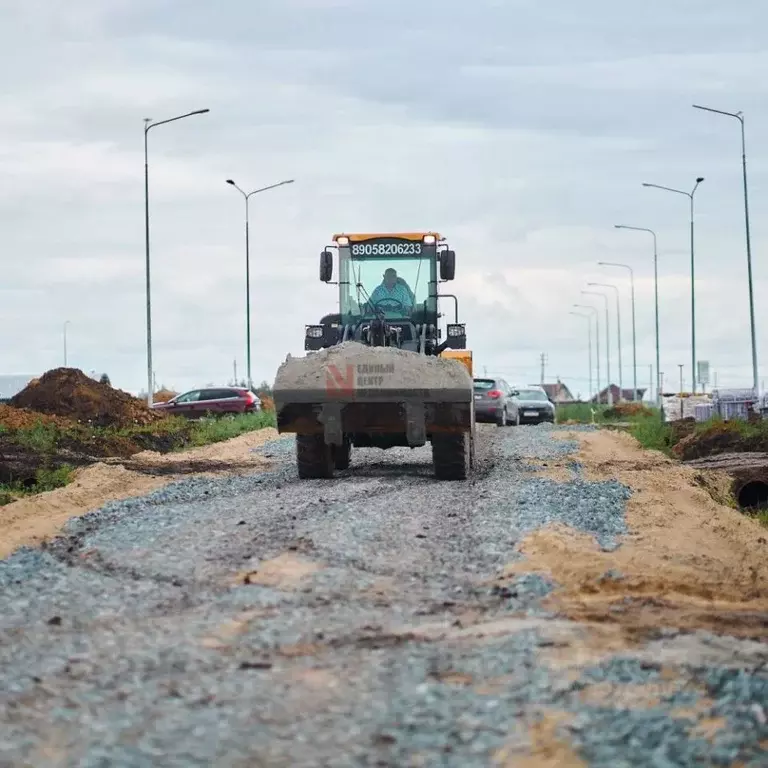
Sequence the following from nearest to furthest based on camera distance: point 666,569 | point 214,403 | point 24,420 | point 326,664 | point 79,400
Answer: point 326,664
point 666,569
point 24,420
point 79,400
point 214,403

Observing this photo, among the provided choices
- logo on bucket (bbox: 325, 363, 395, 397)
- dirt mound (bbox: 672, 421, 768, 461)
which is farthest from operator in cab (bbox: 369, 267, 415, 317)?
dirt mound (bbox: 672, 421, 768, 461)

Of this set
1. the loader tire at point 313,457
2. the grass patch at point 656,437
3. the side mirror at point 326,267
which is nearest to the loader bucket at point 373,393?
the loader tire at point 313,457

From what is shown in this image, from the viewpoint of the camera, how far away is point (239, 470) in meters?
23.4

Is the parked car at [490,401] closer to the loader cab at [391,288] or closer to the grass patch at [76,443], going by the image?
the grass patch at [76,443]

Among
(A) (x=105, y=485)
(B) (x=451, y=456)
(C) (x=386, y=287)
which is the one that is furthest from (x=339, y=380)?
A: (A) (x=105, y=485)

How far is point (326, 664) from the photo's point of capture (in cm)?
763

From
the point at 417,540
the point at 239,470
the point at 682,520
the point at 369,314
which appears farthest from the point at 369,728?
the point at 239,470

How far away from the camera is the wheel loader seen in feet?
60.5

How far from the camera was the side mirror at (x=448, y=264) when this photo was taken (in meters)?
21.2

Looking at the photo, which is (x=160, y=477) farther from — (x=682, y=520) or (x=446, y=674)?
(x=446, y=674)

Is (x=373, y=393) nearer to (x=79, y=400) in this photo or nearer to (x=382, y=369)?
(x=382, y=369)

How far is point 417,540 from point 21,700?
6.16 meters

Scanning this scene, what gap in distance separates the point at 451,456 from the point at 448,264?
3.30m

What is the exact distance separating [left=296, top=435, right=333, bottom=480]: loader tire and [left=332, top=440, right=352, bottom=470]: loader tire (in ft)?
3.86
